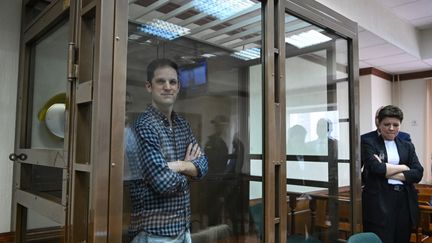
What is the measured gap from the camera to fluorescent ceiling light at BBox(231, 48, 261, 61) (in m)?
1.68

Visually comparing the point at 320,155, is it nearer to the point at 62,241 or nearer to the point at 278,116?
the point at 278,116

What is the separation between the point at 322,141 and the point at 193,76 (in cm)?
101

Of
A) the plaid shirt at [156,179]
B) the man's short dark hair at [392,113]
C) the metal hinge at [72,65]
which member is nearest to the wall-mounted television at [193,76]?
the plaid shirt at [156,179]

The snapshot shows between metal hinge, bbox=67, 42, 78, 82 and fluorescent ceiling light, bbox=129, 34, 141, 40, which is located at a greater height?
fluorescent ceiling light, bbox=129, 34, 141, 40

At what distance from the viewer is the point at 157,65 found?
4.47 feet

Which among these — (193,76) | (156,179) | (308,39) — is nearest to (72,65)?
(156,179)

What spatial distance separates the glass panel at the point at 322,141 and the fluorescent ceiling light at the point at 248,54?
1.27 feet

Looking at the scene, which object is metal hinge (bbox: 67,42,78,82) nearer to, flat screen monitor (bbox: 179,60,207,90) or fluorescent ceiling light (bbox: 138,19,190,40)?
fluorescent ceiling light (bbox: 138,19,190,40)

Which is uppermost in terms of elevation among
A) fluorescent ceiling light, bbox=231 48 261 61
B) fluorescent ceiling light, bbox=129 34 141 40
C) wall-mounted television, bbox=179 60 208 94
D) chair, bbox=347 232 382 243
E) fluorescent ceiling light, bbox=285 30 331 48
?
fluorescent ceiling light, bbox=285 30 331 48

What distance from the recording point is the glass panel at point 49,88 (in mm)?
1378

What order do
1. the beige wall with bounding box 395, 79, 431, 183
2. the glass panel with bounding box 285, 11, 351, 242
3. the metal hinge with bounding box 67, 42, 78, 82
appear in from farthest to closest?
the beige wall with bounding box 395, 79, 431, 183 < the glass panel with bounding box 285, 11, 351, 242 < the metal hinge with bounding box 67, 42, 78, 82

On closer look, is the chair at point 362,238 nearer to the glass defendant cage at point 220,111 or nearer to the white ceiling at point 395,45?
the glass defendant cage at point 220,111

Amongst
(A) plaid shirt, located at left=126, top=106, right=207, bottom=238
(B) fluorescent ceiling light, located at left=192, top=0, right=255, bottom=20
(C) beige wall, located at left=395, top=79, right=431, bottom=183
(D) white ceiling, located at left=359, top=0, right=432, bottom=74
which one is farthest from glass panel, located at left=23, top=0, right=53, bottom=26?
(C) beige wall, located at left=395, top=79, right=431, bottom=183

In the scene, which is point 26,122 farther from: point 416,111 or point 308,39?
point 416,111
